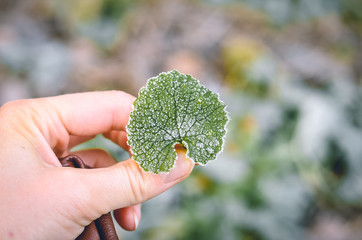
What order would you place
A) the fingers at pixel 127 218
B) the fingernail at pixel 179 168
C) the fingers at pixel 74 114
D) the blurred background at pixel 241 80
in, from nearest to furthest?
the fingernail at pixel 179 168, the fingers at pixel 74 114, the fingers at pixel 127 218, the blurred background at pixel 241 80

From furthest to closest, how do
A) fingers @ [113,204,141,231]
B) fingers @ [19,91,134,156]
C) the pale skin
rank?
fingers @ [113,204,141,231], fingers @ [19,91,134,156], the pale skin

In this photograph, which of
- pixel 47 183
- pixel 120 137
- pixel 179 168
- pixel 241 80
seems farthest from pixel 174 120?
pixel 241 80

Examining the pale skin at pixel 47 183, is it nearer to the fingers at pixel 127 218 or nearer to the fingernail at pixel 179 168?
the fingernail at pixel 179 168

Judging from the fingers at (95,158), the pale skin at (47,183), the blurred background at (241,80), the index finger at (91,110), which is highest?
the blurred background at (241,80)

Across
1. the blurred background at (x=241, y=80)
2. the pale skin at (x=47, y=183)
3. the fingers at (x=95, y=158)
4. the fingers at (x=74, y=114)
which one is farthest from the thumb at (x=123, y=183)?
the blurred background at (x=241, y=80)

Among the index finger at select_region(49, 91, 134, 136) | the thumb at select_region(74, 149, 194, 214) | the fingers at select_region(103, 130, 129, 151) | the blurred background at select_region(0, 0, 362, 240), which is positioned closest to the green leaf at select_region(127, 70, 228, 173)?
the thumb at select_region(74, 149, 194, 214)

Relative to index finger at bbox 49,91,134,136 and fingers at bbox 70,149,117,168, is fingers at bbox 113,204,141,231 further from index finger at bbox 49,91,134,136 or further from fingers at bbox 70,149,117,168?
index finger at bbox 49,91,134,136

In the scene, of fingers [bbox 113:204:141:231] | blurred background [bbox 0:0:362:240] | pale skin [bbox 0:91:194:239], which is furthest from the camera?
blurred background [bbox 0:0:362:240]

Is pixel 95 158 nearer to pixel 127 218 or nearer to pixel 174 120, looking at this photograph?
pixel 127 218

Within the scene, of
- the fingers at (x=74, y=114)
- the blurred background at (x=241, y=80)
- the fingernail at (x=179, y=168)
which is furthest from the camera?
the blurred background at (x=241, y=80)
